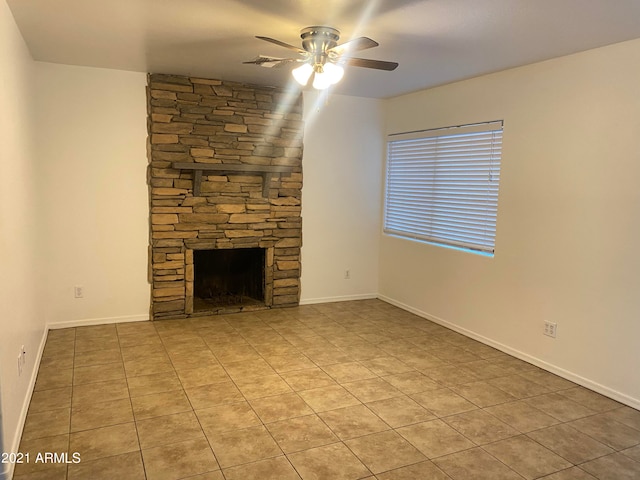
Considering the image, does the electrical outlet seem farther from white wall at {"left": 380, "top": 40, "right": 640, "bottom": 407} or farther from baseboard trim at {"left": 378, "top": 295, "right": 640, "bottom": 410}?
baseboard trim at {"left": 378, "top": 295, "right": 640, "bottom": 410}

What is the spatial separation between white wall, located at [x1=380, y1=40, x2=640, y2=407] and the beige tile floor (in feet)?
0.83

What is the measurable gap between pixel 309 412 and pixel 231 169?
266 cm

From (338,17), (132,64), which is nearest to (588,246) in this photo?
(338,17)

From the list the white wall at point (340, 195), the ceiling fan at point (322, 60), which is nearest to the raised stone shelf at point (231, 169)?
the white wall at point (340, 195)

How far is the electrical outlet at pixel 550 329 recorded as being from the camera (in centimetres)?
357

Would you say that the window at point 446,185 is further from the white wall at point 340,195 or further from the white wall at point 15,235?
the white wall at point 15,235

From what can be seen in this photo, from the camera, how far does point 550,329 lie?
11.8 feet

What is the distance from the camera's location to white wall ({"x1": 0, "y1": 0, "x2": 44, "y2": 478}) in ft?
7.59

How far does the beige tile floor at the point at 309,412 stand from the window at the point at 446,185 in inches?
42.1

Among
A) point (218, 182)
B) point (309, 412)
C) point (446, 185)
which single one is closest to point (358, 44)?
point (309, 412)

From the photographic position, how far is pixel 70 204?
4.31 meters

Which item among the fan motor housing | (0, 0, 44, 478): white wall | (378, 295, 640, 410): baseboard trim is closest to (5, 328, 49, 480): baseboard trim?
(0, 0, 44, 478): white wall

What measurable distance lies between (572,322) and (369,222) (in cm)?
269

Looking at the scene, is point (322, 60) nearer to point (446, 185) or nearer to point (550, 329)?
→ point (446, 185)
